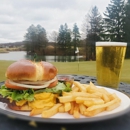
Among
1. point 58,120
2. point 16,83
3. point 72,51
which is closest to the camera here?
point 58,120

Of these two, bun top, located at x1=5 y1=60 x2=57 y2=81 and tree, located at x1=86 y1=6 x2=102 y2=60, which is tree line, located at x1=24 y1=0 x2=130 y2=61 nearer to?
tree, located at x1=86 y1=6 x2=102 y2=60

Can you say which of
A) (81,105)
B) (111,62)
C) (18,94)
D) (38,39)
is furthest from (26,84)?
(38,39)

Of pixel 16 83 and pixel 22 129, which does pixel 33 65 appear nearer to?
pixel 16 83

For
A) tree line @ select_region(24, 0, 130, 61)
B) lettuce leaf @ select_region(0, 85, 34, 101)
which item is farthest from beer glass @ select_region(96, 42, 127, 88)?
tree line @ select_region(24, 0, 130, 61)

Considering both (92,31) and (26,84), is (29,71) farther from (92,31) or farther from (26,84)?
(92,31)

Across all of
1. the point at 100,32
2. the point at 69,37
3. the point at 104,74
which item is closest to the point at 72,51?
the point at 69,37

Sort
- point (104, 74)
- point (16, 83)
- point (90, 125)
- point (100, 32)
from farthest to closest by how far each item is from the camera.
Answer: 1. point (100, 32)
2. point (104, 74)
3. point (16, 83)
4. point (90, 125)
